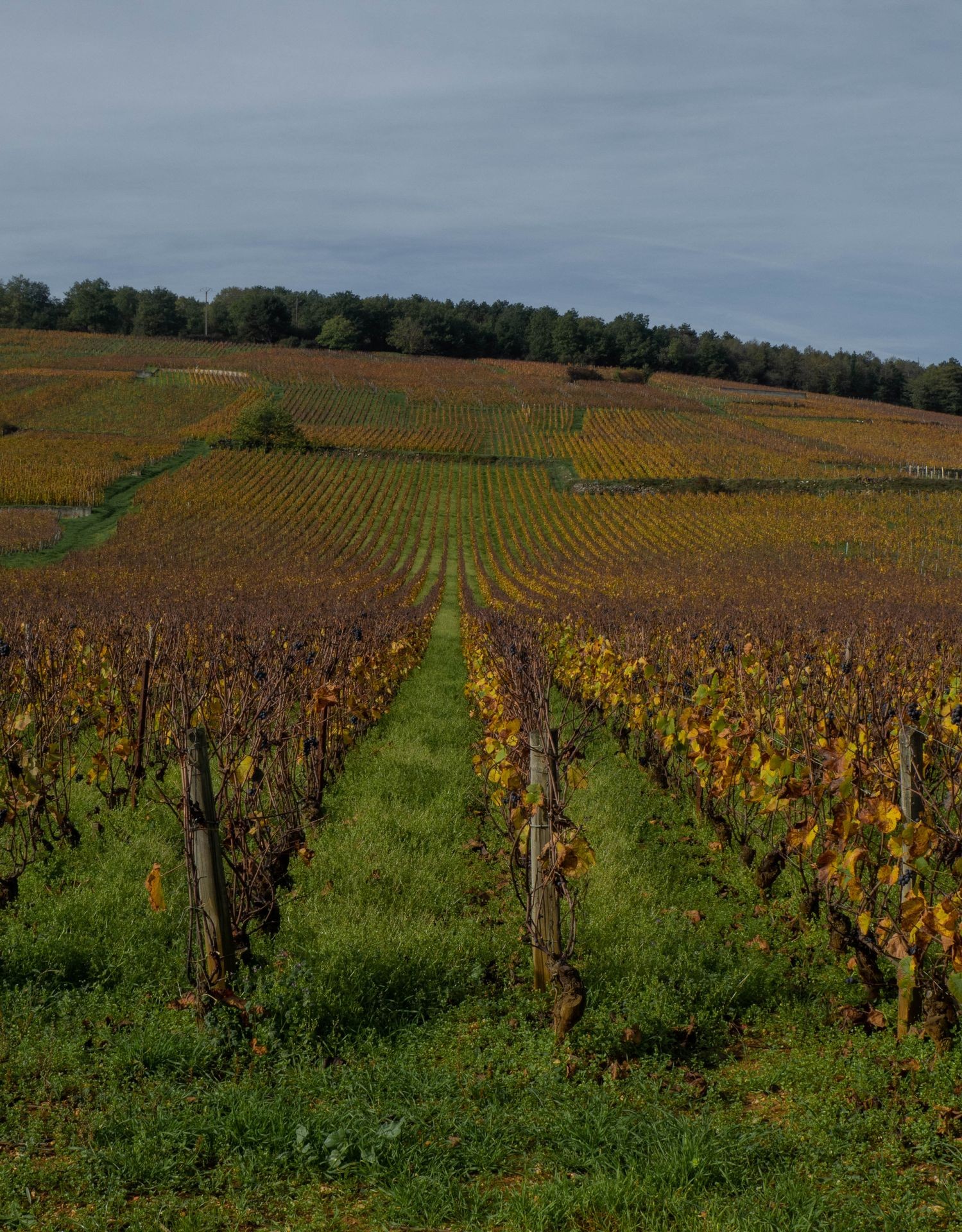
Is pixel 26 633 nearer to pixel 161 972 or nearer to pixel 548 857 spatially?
pixel 161 972

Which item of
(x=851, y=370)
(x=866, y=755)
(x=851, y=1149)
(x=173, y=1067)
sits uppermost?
(x=851, y=370)

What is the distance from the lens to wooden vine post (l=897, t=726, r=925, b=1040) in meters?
4.18

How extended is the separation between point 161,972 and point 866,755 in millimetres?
4209

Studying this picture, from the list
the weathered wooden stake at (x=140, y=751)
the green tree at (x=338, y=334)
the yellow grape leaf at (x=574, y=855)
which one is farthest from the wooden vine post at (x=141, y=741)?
the green tree at (x=338, y=334)

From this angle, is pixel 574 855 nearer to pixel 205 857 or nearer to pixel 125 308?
pixel 205 857

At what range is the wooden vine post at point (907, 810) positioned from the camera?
4.18 metres

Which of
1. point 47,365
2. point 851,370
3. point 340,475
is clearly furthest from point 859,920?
point 851,370

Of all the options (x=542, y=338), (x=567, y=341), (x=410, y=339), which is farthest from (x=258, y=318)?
(x=567, y=341)

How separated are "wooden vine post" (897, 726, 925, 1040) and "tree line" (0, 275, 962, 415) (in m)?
120

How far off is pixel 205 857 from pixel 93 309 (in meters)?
133

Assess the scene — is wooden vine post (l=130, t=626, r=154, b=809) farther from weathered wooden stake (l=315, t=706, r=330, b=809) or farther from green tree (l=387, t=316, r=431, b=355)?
green tree (l=387, t=316, r=431, b=355)

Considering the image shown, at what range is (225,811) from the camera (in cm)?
509

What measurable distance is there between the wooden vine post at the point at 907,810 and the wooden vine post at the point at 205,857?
324 centimetres

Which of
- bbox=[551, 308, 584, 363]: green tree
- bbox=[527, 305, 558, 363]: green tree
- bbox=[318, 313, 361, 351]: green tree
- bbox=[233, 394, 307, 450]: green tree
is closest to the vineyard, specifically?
bbox=[233, 394, 307, 450]: green tree
